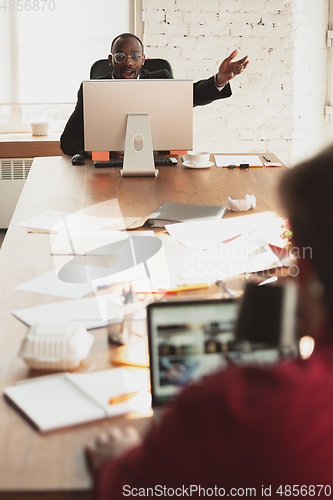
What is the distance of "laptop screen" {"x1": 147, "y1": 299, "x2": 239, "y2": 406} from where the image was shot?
800mm

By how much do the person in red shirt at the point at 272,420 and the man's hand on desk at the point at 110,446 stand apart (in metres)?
0.17

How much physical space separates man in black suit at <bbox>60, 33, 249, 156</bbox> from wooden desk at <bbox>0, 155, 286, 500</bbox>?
0.16 meters

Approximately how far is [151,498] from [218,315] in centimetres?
33

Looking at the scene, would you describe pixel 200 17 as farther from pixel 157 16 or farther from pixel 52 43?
pixel 52 43

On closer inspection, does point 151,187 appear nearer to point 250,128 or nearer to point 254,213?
point 254,213

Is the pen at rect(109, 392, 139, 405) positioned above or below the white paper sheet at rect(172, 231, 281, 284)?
below

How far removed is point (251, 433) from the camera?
51cm

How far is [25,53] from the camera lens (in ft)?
11.9

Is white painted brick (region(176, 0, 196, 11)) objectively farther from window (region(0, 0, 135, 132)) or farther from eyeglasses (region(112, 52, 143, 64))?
eyeglasses (region(112, 52, 143, 64))

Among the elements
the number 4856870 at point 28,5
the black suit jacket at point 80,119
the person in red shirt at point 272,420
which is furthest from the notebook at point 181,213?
the number 4856870 at point 28,5

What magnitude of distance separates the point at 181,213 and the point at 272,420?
1.42 meters

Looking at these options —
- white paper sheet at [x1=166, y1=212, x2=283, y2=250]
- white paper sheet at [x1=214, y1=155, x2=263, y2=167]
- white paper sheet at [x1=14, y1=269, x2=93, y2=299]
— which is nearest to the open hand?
white paper sheet at [x1=214, y1=155, x2=263, y2=167]

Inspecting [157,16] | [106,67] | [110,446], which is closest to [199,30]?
[157,16]

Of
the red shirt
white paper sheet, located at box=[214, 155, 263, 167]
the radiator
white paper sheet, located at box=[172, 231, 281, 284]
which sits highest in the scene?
the red shirt
